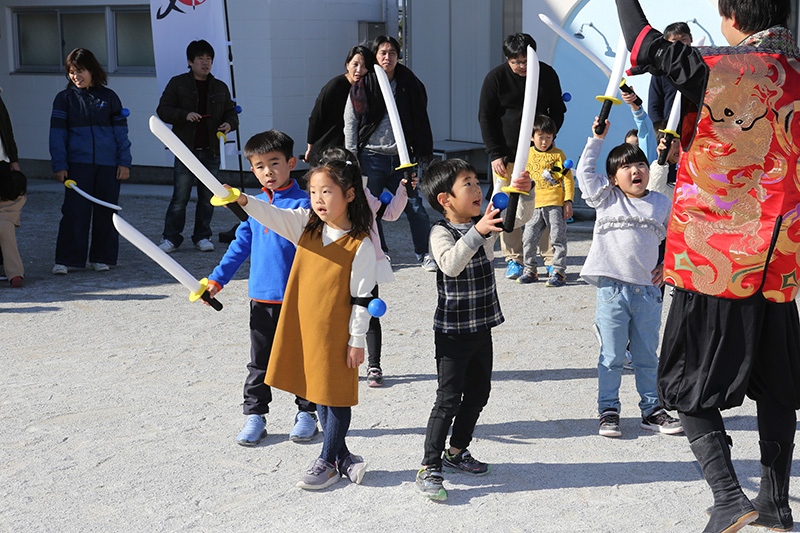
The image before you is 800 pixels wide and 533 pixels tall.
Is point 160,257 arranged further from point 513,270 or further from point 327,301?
point 513,270

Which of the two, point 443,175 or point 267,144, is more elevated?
point 267,144

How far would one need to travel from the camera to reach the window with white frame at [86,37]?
1400 centimetres

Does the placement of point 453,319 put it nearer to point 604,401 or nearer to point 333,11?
point 604,401

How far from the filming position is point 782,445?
12.2ft

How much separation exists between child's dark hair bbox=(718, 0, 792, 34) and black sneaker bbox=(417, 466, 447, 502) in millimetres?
2004

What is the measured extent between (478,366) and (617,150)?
4.33 ft

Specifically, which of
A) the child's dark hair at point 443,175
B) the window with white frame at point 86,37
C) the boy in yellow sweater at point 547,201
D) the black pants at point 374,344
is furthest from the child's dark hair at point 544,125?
the window with white frame at point 86,37

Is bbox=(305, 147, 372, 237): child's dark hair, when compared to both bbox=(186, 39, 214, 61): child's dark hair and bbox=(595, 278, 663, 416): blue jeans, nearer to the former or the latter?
bbox=(595, 278, 663, 416): blue jeans

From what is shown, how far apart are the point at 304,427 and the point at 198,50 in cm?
534

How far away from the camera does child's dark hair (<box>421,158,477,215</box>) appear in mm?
4117

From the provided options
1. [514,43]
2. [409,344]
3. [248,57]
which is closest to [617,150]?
[409,344]

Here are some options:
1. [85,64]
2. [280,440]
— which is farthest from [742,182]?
[85,64]

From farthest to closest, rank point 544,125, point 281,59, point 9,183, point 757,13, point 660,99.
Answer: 1. point 281,59
2. point 9,183
3. point 544,125
4. point 660,99
5. point 757,13

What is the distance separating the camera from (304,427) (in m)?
4.75
